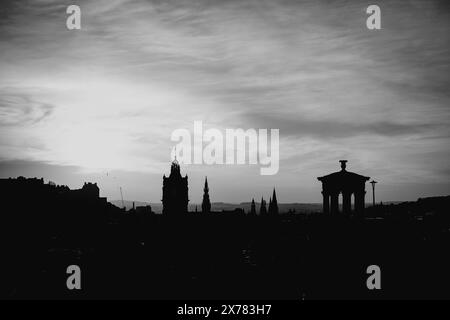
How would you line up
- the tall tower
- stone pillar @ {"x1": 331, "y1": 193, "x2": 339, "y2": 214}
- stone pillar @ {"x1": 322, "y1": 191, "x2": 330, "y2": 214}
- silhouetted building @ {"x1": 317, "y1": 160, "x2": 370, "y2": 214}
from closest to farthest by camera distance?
silhouetted building @ {"x1": 317, "y1": 160, "x2": 370, "y2": 214}
stone pillar @ {"x1": 331, "y1": 193, "x2": 339, "y2": 214}
stone pillar @ {"x1": 322, "y1": 191, "x2": 330, "y2": 214}
the tall tower

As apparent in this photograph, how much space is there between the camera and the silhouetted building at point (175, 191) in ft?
387

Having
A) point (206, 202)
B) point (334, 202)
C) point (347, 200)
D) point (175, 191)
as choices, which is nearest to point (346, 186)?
point (347, 200)

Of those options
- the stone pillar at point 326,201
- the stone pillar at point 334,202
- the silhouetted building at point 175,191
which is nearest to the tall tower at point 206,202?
the silhouetted building at point 175,191

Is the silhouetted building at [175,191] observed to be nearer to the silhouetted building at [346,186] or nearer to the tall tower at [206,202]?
the tall tower at [206,202]

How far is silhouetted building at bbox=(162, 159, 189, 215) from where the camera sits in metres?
118

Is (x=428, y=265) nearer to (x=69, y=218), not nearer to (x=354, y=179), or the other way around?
(x=354, y=179)

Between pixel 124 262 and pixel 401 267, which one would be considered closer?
pixel 401 267

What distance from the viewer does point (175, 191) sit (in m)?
120

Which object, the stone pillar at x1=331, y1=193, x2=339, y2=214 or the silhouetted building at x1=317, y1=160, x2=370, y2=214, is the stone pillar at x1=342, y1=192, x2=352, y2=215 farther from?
the stone pillar at x1=331, y1=193, x2=339, y2=214

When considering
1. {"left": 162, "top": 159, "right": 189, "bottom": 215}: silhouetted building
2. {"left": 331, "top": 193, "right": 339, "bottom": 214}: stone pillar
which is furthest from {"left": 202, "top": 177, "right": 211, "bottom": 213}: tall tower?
{"left": 331, "top": 193, "right": 339, "bottom": 214}: stone pillar

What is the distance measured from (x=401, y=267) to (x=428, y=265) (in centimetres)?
126
